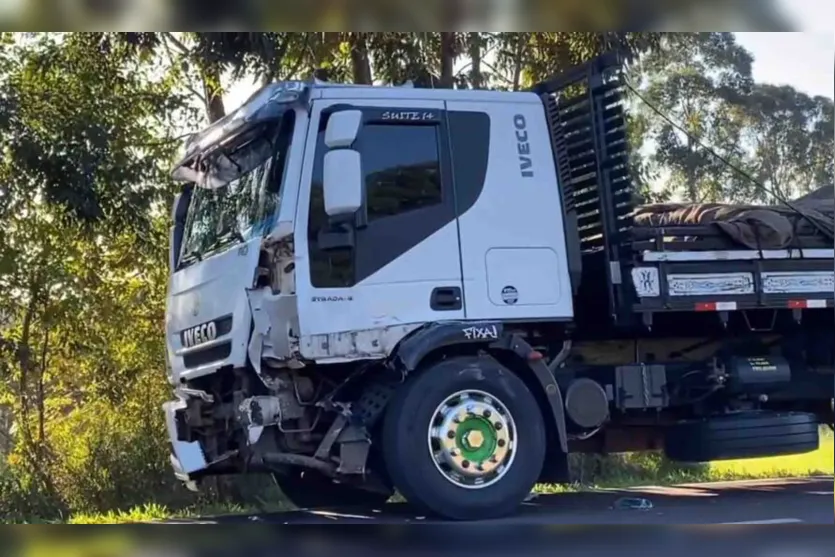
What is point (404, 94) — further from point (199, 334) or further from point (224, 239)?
point (199, 334)

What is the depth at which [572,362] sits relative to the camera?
322 inches

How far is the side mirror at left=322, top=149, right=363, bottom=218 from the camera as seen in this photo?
689cm

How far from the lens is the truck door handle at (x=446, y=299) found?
7277mm

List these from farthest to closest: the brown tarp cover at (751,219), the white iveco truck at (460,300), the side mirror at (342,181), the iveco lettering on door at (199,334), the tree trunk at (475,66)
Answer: the tree trunk at (475,66), the brown tarp cover at (751,219), the iveco lettering on door at (199,334), the white iveco truck at (460,300), the side mirror at (342,181)

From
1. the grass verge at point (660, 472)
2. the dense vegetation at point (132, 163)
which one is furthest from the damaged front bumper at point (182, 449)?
the dense vegetation at point (132, 163)

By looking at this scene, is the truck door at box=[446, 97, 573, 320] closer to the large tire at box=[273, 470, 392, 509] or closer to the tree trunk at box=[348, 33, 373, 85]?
the large tire at box=[273, 470, 392, 509]

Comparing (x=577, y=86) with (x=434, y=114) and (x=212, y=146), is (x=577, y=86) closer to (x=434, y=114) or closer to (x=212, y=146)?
(x=434, y=114)

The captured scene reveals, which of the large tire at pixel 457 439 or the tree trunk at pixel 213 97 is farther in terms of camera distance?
the tree trunk at pixel 213 97

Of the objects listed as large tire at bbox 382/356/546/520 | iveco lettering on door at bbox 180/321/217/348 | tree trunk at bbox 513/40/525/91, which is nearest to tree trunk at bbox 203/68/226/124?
tree trunk at bbox 513/40/525/91

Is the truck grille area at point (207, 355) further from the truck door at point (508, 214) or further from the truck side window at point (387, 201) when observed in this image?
the truck door at point (508, 214)

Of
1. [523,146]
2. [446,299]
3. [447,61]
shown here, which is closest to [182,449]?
[446,299]

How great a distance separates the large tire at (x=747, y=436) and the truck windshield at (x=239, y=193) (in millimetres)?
3456

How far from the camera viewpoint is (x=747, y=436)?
26.7 ft

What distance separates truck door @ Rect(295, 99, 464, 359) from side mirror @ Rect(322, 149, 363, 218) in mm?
190
